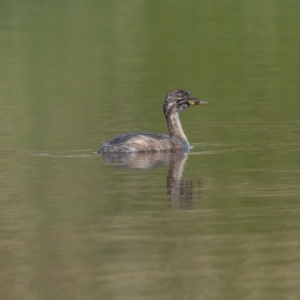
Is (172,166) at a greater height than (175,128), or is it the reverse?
(175,128)

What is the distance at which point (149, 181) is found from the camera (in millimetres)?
16016

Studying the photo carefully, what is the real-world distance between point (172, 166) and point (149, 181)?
1529mm

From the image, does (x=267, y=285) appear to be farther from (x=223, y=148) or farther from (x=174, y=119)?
(x=174, y=119)

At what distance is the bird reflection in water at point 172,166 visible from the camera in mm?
14652

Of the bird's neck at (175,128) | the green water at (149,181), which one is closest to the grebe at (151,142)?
the bird's neck at (175,128)

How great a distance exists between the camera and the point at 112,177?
16.4 metres

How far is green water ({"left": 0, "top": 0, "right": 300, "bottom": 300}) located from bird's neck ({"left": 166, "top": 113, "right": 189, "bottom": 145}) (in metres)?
0.28

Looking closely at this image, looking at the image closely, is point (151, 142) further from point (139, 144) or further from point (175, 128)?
point (175, 128)

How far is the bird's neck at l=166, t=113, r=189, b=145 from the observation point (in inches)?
771

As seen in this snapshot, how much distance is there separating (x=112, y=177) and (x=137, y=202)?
1984 mm

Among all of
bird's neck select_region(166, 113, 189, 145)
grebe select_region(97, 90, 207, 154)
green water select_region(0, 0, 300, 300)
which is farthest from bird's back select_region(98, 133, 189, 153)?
bird's neck select_region(166, 113, 189, 145)

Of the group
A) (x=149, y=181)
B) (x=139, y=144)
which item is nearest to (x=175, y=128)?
(x=139, y=144)

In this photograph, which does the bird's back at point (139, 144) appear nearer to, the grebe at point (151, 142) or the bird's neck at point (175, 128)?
the grebe at point (151, 142)

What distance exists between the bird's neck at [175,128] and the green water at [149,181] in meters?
0.28
